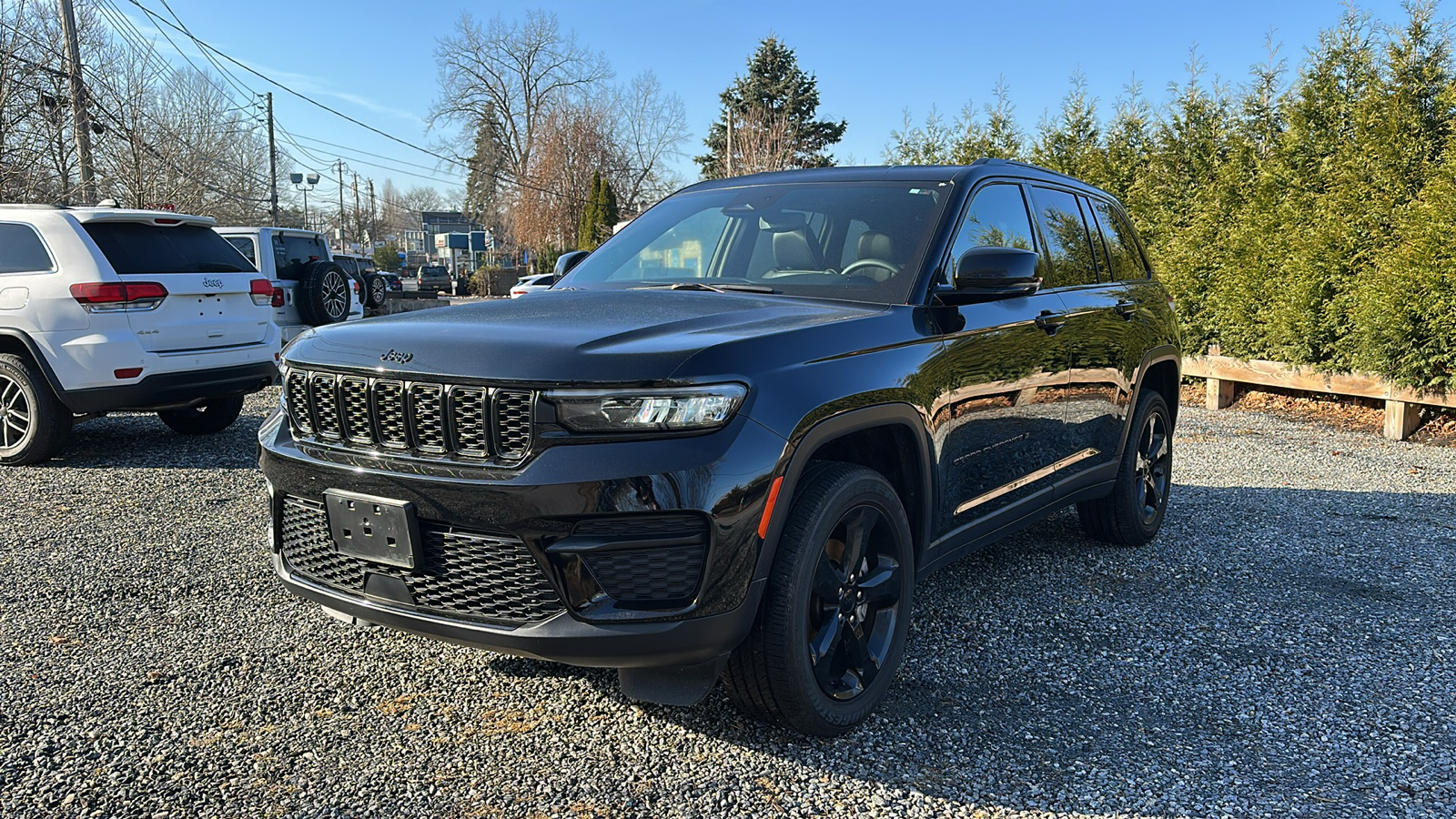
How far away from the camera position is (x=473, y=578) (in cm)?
263

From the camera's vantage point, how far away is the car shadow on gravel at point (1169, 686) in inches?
111

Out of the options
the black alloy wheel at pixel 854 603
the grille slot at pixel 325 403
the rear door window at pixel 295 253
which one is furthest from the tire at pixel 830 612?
the rear door window at pixel 295 253

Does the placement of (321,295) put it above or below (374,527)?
above

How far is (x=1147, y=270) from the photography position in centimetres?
566

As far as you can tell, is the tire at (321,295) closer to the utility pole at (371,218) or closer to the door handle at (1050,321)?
the door handle at (1050,321)

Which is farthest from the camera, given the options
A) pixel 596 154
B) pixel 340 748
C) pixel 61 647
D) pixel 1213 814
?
pixel 596 154

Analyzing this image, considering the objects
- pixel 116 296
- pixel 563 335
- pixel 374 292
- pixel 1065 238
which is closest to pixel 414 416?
pixel 563 335

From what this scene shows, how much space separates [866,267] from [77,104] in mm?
16590

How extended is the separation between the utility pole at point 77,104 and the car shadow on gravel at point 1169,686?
15758mm

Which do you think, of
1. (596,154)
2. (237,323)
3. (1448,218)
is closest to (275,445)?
(237,323)

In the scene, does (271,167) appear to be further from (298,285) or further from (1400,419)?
(1400,419)

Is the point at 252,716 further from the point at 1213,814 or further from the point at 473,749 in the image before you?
the point at 1213,814

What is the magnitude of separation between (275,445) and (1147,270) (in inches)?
182

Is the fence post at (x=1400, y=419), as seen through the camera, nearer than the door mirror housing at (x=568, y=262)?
No
